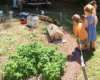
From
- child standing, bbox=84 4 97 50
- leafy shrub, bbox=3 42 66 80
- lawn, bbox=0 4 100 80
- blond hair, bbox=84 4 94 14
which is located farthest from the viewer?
child standing, bbox=84 4 97 50

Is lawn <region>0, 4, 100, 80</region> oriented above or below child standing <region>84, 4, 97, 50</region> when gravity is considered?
below

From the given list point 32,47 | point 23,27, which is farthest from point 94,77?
point 23,27

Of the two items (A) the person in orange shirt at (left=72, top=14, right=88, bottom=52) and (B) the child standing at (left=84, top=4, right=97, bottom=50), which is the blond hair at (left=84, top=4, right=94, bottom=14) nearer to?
(B) the child standing at (left=84, top=4, right=97, bottom=50)

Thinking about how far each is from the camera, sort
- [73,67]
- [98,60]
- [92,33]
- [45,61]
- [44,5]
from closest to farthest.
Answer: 1. [45,61]
2. [73,67]
3. [98,60]
4. [92,33]
5. [44,5]

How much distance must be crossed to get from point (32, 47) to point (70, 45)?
1767 mm

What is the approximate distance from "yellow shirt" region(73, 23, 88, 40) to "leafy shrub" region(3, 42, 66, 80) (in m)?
0.96

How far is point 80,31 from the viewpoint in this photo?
139 inches

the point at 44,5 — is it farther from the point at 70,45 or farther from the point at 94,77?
the point at 94,77

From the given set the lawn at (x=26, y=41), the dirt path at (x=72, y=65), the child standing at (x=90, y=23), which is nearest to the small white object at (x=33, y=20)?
the lawn at (x=26, y=41)

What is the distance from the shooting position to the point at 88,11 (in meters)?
3.45

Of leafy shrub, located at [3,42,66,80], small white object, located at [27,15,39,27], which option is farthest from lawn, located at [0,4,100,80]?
leafy shrub, located at [3,42,66,80]

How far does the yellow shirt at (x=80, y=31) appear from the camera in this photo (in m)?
A: 3.52

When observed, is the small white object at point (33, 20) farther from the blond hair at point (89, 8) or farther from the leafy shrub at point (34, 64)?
the blond hair at point (89, 8)

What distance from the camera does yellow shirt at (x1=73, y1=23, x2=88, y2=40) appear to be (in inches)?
139
